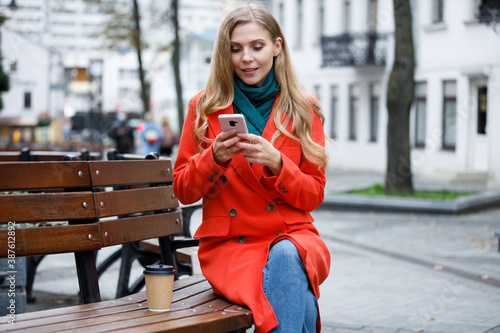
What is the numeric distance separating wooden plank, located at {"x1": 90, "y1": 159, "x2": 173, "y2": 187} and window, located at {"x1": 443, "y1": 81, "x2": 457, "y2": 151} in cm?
1864

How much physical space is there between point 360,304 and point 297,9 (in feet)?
91.4

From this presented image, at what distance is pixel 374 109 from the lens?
89.2 ft

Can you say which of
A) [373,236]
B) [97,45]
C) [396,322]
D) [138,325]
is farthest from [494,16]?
[97,45]

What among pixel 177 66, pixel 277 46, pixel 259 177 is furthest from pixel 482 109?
pixel 259 177

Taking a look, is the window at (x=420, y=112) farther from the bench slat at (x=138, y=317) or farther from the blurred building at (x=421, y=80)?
the bench slat at (x=138, y=317)

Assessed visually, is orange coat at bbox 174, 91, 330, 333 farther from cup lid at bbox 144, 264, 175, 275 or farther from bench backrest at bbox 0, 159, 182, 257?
bench backrest at bbox 0, 159, 182, 257

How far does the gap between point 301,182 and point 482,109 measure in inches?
739

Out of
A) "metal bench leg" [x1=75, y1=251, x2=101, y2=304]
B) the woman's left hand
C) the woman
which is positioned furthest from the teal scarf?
"metal bench leg" [x1=75, y1=251, x2=101, y2=304]

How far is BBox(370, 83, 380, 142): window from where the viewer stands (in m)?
27.0

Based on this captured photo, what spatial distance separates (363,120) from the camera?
2748cm

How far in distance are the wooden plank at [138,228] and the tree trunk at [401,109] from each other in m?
11.3

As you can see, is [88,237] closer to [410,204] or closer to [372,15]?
[410,204]

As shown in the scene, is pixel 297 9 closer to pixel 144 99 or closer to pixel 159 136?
pixel 144 99

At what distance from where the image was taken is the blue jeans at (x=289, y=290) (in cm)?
304
